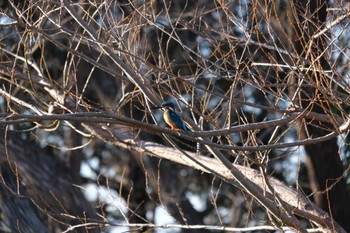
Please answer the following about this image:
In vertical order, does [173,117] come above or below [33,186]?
above

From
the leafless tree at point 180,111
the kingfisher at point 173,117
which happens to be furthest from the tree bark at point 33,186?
the kingfisher at point 173,117

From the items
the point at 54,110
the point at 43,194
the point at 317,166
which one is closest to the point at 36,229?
the point at 43,194

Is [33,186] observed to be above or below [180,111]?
below

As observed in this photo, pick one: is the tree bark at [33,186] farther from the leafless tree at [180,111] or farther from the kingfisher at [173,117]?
the kingfisher at [173,117]

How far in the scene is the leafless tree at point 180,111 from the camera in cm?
630

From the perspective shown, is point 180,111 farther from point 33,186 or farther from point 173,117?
point 33,186

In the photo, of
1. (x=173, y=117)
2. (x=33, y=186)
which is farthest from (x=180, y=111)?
(x=33, y=186)

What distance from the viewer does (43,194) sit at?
452 inches

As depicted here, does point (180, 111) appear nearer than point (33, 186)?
Yes

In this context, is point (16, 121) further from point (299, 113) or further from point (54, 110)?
A: point (54, 110)

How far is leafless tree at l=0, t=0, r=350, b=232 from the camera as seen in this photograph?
6301 millimetres

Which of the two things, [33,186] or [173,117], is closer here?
[173,117]

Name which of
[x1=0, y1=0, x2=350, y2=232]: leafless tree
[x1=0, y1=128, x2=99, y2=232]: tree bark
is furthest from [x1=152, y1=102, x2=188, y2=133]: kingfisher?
[x1=0, y1=128, x2=99, y2=232]: tree bark

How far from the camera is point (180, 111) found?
712 centimetres
